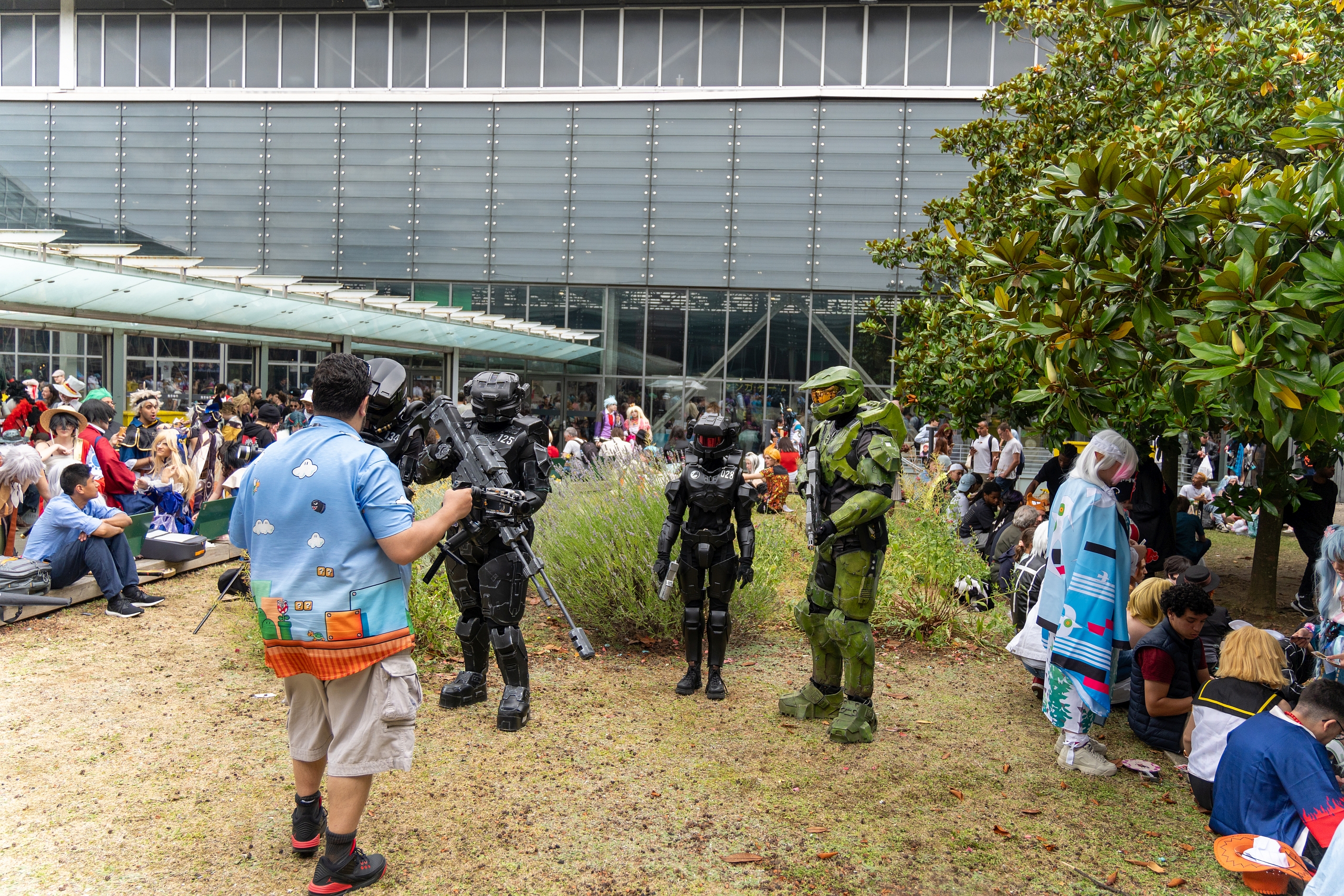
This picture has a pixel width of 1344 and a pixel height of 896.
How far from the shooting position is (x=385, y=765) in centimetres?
307

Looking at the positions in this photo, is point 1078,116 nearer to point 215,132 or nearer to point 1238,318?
point 1238,318

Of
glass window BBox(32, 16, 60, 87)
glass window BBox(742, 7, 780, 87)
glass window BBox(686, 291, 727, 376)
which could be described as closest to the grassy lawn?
glass window BBox(686, 291, 727, 376)

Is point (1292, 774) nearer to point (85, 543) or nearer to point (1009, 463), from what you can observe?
point (85, 543)

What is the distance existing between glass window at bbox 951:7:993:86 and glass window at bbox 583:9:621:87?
320 inches

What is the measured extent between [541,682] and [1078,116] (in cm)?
715

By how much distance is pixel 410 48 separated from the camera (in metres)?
22.2

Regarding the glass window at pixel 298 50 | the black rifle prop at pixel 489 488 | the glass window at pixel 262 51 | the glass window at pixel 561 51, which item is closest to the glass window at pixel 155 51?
the glass window at pixel 298 50

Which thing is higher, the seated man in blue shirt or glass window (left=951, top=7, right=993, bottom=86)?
glass window (left=951, top=7, right=993, bottom=86)

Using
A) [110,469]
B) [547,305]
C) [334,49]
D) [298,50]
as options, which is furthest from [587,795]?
[298,50]

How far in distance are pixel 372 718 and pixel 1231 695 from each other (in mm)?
3742

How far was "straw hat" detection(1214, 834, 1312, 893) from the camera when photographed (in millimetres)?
3326

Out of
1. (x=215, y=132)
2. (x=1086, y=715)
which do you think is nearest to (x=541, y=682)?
(x=1086, y=715)

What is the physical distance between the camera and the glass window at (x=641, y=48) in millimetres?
21453

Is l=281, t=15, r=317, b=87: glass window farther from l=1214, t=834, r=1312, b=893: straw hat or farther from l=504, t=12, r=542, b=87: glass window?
l=1214, t=834, r=1312, b=893: straw hat
